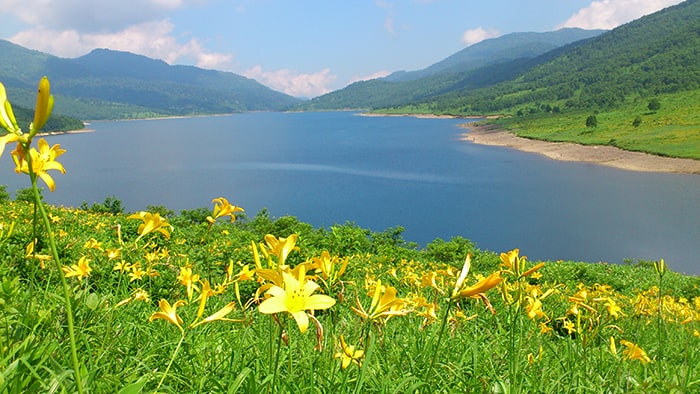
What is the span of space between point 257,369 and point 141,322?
106 cm

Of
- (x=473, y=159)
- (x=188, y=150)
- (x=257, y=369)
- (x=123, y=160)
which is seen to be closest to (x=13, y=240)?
(x=257, y=369)

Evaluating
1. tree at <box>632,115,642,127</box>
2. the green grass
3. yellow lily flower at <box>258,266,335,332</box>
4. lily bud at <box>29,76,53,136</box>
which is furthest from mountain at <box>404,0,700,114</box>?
lily bud at <box>29,76,53,136</box>

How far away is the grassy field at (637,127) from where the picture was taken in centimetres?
4803

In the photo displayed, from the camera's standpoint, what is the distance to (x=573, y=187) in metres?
37.4

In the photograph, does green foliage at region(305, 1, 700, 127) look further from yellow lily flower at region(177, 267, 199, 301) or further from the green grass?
yellow lily flower at region(177, 267, 199, 301)

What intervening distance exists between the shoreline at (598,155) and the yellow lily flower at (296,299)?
49719 millimetres

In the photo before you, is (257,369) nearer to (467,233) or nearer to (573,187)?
(467,233)

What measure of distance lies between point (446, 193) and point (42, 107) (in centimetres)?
3875

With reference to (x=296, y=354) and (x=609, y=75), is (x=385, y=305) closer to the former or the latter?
(x=296, y=354)

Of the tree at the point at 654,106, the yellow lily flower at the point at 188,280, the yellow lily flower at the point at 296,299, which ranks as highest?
the yellow lily flower at the point at 296,299

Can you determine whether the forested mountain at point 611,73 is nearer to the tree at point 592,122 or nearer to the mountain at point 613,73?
the mountain at point 613,73

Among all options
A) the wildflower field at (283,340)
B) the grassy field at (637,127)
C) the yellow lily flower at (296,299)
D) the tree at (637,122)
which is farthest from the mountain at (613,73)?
the yellow lily flower at (296,299)

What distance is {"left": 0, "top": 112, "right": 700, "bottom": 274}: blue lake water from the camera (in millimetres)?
25750

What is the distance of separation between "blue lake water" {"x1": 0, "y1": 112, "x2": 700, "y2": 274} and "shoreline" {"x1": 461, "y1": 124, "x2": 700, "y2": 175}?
2.31 meters
